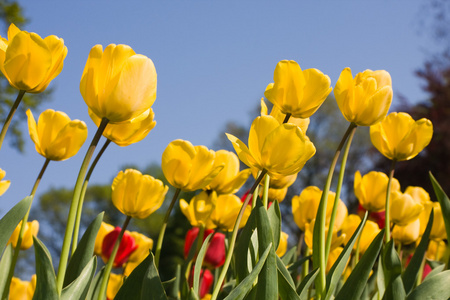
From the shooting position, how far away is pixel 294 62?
101 centimetres

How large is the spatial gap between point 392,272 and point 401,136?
15.0 inches

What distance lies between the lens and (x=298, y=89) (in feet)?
3.26

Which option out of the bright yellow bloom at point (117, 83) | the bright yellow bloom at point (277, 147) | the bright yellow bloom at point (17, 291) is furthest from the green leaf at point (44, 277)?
the bright yellow bloom at point (17, 291)

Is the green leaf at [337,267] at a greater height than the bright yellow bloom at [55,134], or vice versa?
the bright yellow bloom at [55,134]

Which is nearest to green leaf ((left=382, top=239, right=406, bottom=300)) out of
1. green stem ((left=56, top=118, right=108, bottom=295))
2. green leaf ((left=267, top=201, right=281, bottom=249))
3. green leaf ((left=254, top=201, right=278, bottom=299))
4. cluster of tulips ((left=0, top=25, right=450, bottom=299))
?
cluster of tulips ((left=0, top=25, right=450, bottom=299))

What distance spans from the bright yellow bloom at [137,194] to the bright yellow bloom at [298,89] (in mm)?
353

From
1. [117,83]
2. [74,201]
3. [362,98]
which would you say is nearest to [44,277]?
[74,201]

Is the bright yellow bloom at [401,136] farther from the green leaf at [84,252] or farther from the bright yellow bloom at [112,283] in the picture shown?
the bright yellow bloom at [112,283]

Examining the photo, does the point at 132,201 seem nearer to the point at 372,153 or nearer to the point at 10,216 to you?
the point at 10,216

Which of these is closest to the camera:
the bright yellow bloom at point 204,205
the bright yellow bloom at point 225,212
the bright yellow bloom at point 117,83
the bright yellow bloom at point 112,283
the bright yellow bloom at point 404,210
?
the bright yellow bloom at point 117,83

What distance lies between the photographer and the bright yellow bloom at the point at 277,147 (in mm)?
854

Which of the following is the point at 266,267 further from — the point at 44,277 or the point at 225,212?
Result: the point at 225,212

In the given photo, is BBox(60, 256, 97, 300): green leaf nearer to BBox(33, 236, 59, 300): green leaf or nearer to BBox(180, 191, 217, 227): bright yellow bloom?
BBox(33, 236, 59, 300): green leaf

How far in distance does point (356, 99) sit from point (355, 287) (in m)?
0.38
